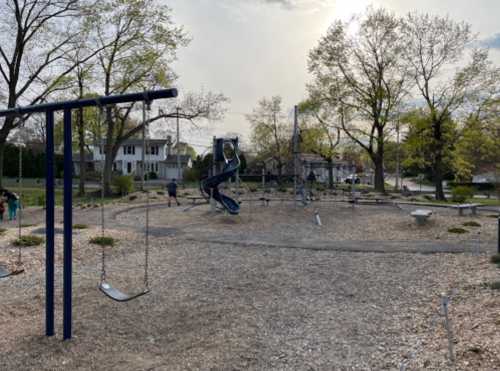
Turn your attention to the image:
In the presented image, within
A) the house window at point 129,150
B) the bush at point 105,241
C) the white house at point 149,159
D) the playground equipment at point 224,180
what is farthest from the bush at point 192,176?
the bush at point 105,241

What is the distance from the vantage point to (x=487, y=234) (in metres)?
11.7

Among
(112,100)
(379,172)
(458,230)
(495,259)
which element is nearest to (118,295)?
(112,100)

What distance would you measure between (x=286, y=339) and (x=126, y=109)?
86.9ft

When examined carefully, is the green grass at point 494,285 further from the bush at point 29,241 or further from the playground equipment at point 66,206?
the bush at point 29,241

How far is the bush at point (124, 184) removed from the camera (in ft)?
87.4

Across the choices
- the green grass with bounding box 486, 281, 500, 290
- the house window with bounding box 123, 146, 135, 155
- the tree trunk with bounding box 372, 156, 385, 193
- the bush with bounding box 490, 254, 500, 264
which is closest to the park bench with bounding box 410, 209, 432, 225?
the bush with bounding box 490, 254, 500, 264

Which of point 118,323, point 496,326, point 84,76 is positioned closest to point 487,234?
point 496,326

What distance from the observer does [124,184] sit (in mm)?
26609

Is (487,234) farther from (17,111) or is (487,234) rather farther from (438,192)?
(438,192)

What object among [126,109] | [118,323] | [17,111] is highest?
[126,109]

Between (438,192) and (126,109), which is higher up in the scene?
(126,109)

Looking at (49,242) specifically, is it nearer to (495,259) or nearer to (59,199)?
(495,259)

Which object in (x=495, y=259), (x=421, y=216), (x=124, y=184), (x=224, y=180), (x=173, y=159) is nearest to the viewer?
(x=495, y=259)

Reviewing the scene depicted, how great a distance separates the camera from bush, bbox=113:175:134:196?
26.6m
